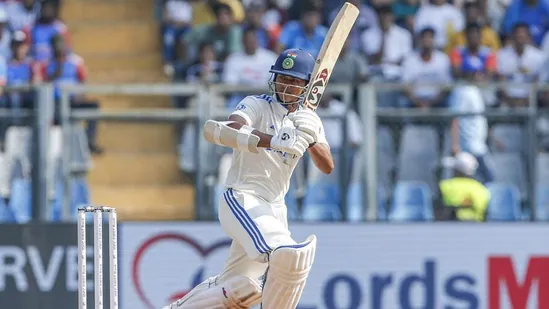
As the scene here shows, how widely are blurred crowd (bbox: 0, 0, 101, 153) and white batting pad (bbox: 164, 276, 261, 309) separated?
11.9 feet

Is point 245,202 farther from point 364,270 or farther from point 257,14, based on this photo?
point 257,14

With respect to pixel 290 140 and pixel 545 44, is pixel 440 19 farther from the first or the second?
pixel 290 140

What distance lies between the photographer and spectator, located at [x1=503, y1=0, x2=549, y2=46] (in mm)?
12039

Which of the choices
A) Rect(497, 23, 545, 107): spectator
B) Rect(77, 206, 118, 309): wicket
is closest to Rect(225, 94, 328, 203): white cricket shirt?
Rect(77, 206, 118, 309): wicket

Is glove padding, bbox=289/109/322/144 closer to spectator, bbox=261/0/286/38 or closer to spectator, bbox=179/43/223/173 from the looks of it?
spectator, bbox=179/43/223/173

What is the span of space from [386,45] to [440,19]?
0.72m

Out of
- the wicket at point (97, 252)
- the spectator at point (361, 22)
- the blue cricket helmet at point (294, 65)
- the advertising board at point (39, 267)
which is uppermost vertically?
the spectator at point (361, 22)

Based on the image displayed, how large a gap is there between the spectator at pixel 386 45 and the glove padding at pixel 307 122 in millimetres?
4620

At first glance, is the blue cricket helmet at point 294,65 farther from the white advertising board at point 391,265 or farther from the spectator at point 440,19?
the spectator at point 440,19

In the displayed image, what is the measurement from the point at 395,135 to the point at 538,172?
109 centimetres

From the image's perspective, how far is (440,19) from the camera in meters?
12.0

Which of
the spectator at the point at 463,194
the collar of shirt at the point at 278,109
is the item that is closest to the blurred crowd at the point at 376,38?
the spectator at the point at 463,194

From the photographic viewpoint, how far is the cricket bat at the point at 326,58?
22.5 ft

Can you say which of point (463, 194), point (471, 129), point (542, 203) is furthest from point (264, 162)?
point (542, 203)
